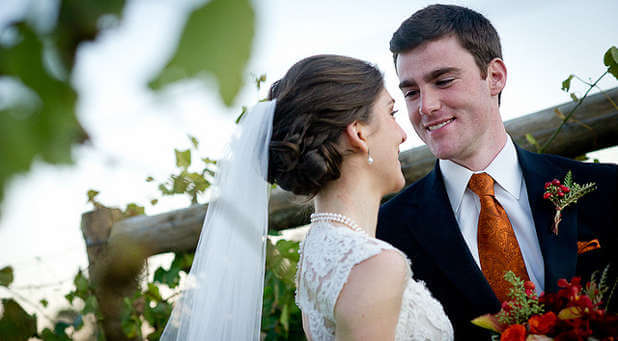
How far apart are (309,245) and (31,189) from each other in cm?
154

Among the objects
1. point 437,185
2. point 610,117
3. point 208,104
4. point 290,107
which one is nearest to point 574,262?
point 437,185

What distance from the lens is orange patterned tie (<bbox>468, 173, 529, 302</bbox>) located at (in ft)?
7.38

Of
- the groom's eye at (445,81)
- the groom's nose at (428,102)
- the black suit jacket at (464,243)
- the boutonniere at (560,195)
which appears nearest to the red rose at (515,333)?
the black suit jacket at (464,243)

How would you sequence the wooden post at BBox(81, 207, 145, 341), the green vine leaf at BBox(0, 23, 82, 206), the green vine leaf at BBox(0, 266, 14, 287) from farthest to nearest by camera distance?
1. the wooden post at BBox(81, 207, 145, 341)
2. the green vine leaf at BBox(0, 266, 14, 287)
3. the green vine leaf at BBox(0, 23, 82, 206)

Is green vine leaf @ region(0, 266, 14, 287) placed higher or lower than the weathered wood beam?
higher

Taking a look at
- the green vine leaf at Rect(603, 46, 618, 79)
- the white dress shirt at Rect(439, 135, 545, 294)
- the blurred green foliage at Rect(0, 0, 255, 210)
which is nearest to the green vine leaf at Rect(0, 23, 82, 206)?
the blurred green foliage at Rect(0, 0, 255, 210)

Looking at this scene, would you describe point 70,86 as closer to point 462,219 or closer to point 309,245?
point 309,245

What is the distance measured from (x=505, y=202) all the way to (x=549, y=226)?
24cm

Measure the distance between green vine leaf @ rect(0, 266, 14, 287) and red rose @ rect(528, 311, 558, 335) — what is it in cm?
295

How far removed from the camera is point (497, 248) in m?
2.28

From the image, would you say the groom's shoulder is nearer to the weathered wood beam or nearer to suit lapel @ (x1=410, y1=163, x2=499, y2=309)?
suit lapel @ (x1=410, y1=163, x2=499, y2=309)

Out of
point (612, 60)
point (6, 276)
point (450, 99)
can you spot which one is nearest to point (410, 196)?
point (450, 99)

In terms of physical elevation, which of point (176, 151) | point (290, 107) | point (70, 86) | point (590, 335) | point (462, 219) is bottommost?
point (590, 335)

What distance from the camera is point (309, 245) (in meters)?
1.94
